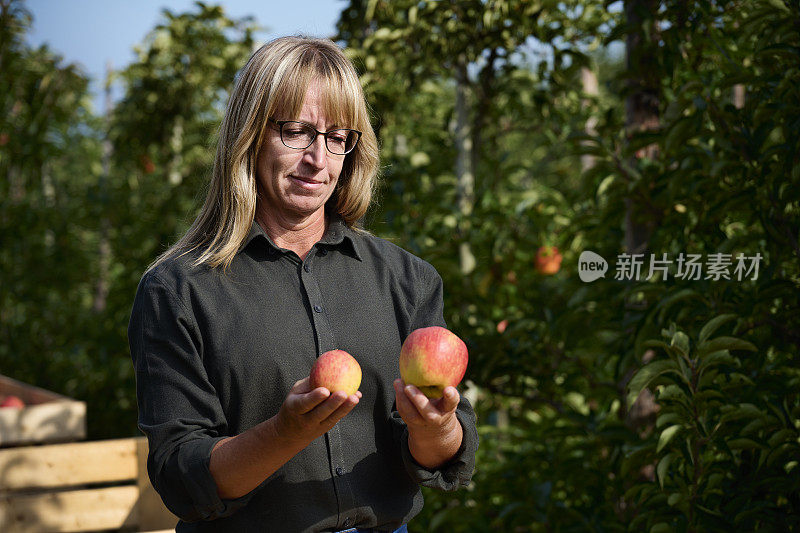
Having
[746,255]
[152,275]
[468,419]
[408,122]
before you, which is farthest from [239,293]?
[408,122]

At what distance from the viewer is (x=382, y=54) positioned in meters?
3.18

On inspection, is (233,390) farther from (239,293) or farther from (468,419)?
(468,419)

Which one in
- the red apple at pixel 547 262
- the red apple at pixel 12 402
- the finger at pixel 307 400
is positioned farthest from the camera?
the red apple at pixel 12 402

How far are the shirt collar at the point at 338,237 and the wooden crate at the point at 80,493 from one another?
4.92ft

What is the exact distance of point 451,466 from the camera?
1.25 m

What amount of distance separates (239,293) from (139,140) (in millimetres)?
4785

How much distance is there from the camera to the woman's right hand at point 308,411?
0.98 metres

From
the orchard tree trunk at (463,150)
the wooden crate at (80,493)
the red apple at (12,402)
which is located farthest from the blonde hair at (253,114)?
the red apple at (12,402)

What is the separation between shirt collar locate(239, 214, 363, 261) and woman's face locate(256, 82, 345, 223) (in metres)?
0.06

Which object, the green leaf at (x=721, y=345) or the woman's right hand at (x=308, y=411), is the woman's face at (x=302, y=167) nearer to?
the woman's right hand at (x=308, y=411)

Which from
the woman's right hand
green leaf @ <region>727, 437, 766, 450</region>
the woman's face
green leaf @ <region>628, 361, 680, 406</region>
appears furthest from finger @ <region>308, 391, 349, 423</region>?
green leaf @ <region>727, 437, 766, 450</region>

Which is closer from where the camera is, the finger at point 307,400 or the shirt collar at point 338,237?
the finger at point 307,400

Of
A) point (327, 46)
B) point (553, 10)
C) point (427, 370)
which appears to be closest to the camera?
point (427, 370)

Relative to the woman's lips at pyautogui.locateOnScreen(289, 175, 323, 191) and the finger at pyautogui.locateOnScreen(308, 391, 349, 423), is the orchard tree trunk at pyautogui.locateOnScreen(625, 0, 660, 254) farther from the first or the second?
the finger at pyautogui.locateOnScreen(308, 391, 349, 423)
